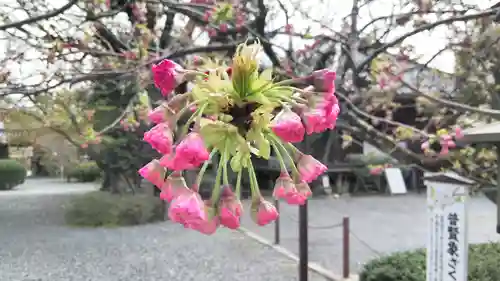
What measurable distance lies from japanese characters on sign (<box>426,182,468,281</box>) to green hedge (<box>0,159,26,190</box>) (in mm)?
22419

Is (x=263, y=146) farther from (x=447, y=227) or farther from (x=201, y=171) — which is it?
(x=447, y=227)

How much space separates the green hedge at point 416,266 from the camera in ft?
14.9

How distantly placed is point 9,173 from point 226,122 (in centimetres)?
2462

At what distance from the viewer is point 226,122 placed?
3.11ft

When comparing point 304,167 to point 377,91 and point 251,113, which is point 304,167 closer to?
point 251,113

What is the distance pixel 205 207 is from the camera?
94 centimetres

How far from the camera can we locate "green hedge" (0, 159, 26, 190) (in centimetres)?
2327

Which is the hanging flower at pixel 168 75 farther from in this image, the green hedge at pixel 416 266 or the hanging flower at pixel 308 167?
the green hedge at pixel 416 266

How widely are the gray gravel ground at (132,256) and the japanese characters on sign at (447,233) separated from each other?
3.10m

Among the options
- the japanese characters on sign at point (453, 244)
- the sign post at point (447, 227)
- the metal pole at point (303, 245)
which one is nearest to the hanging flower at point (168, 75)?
the sign post at point (447, 227)

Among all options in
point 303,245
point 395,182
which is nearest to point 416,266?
point 303,245

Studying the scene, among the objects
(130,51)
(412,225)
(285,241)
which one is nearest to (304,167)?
(130,51)

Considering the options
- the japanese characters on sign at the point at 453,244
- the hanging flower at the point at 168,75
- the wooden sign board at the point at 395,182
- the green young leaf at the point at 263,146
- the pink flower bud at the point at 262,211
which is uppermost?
the hanging flower at the point at 168,75

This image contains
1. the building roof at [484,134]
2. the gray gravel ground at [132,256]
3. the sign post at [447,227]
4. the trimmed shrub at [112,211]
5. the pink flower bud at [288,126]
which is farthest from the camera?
the trimmed shrub at [112,211]
